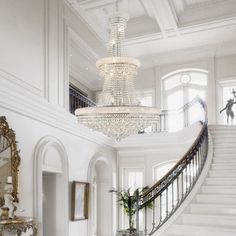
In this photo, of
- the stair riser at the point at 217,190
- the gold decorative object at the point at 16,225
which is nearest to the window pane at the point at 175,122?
the stair riser at the point at 217,190

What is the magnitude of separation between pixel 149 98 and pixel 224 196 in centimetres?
844

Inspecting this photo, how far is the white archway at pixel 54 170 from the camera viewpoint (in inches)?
302

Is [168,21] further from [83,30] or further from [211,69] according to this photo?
[211,69]

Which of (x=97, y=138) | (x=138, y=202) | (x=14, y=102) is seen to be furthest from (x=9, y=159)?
(x=97, y=138)

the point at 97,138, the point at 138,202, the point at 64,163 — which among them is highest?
the point at 97,138

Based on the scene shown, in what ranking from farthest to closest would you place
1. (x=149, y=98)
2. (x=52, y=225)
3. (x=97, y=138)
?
(x=149, y=98), (x=97, y=138), (x=52, y=225)

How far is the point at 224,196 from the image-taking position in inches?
273

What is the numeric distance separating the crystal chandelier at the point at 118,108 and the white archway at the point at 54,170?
4.55 ft

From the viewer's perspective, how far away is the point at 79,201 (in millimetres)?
9969

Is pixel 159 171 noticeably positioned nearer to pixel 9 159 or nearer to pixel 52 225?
pixel 52 225

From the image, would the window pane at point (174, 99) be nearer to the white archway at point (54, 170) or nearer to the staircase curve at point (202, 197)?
the staircase curve at point (202, 197)

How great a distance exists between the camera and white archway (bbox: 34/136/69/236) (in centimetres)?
767

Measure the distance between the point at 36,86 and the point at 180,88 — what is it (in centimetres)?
781

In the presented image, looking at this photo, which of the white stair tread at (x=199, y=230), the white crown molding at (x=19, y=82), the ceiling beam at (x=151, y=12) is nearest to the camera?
the white stair tread at (x=199, y=230)
